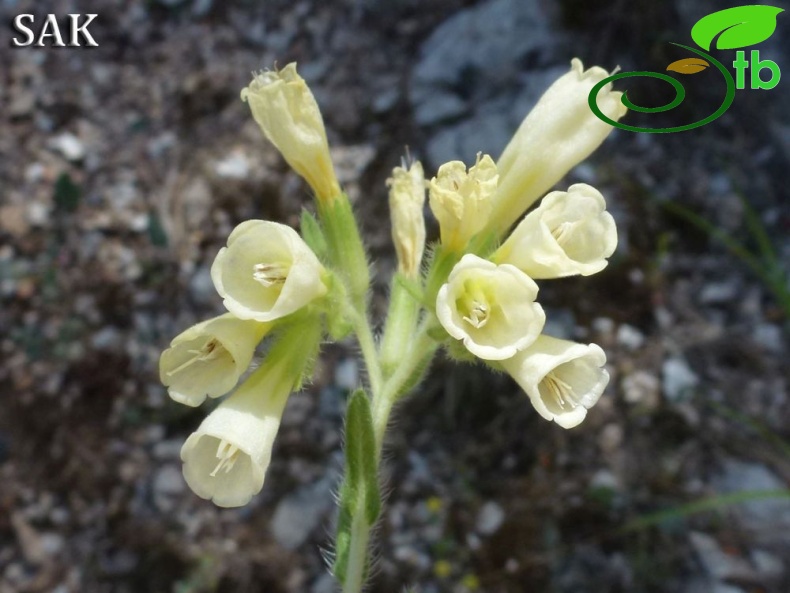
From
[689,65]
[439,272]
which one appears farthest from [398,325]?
[689,65]

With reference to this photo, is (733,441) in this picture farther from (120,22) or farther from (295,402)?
(120,22)

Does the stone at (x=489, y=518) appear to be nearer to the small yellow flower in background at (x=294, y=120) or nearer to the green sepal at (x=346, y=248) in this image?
the green sepal at (x=346, y=248)

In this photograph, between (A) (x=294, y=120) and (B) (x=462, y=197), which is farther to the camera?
(A) (x=294, y=120)

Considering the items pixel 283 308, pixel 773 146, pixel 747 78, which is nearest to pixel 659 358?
pixel 773 146

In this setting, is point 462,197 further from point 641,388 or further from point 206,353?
point 641,388

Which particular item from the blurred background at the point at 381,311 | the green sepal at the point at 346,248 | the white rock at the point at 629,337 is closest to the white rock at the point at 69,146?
the blurred background at the point at 381,311

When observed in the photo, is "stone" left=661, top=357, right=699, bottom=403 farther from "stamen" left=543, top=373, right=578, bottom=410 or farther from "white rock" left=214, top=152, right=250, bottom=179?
"white rock" left=214, top=152, right=250, bottom=179

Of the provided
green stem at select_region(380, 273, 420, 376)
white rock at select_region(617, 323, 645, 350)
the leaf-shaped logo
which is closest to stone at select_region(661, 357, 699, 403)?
white rock at select_region(617, 323, 645, 350)
